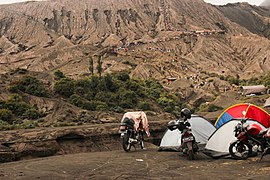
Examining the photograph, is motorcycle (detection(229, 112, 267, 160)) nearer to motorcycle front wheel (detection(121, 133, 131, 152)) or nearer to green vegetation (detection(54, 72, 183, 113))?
motorcycle front wheel (detection(121, 133, 131, 152))

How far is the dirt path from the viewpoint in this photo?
7402 millimetres

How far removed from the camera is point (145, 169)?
8.53 meters

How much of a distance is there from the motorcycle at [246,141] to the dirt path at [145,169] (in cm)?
24

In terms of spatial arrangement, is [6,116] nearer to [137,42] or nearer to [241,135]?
[241,135]

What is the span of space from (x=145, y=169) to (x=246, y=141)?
8.74ft

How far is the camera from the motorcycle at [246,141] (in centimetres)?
875

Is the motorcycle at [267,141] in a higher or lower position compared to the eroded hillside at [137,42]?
lower

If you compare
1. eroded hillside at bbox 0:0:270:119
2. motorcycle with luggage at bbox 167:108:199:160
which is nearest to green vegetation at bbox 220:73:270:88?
eroded hillside at bbox 0:0:270:119

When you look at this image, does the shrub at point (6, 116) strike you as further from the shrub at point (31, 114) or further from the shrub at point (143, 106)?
the shrub at point (143, 106)

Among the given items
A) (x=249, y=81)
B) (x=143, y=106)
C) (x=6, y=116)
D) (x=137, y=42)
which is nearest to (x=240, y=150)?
(x=6, y=116)

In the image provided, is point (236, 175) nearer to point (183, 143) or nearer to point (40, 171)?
point (183, 143)

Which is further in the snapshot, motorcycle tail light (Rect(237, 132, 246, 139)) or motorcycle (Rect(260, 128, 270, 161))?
motorcycle tail light (Rect(237, 132, 246, 139))

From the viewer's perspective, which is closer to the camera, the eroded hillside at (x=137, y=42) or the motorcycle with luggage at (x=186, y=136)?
the motorcycle with luggage at (x=186, y=136)

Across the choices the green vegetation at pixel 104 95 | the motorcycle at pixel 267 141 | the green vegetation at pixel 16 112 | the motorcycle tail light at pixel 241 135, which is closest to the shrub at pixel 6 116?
the green vegetation at pixel 16 112
